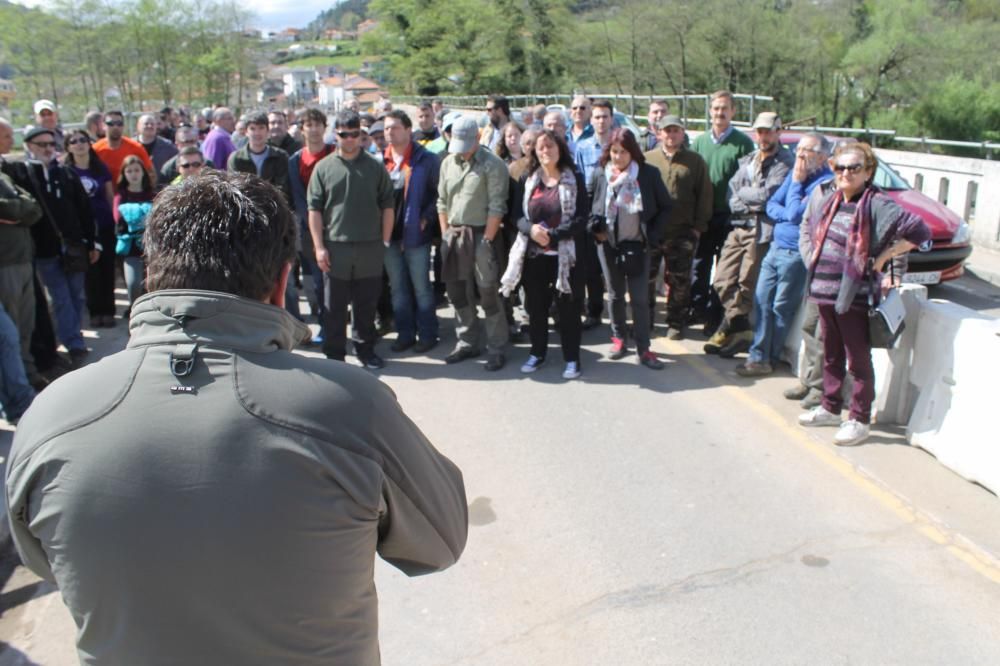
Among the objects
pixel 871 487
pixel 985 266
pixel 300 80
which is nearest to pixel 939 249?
pixel 985 266

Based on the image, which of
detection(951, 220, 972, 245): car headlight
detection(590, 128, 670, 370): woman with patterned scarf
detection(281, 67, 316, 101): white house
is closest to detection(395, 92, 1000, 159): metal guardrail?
detection(951, 220, 972, 245): car headlight

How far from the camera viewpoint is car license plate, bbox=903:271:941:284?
30.6 feet

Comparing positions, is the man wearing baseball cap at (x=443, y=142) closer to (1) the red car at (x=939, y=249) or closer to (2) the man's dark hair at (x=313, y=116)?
(2) the man's dark hair at (x=313, y=116)

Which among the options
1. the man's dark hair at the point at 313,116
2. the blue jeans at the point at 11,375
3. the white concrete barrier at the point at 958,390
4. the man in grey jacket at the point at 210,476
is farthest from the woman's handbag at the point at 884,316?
the blue jeans at the point at 11,375

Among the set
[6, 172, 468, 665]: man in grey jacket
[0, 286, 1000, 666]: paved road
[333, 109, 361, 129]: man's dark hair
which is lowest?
[0, 286, 1000, 666]: paved road

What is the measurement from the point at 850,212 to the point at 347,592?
4570 millimetres

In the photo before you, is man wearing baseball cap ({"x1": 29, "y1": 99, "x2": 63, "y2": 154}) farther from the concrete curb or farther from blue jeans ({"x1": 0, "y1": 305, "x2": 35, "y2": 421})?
the concrete curb

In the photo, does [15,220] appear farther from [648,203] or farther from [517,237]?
[648,203]

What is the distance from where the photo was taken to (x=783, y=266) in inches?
254

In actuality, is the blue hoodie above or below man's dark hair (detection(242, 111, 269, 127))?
below

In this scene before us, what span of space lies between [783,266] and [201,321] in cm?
565

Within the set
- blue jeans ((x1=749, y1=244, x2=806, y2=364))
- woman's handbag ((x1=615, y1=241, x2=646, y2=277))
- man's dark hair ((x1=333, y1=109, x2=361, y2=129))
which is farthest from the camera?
woman's handbag ((x1=615, y1=241, x2=646, y2=277))

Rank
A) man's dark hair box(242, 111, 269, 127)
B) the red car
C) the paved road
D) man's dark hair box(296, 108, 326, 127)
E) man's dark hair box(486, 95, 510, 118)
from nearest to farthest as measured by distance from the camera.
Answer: the paved road < man's dark hair box(296, 108, 326, 127) < man's dark hair box(242, 111, 269, 127) < the red car < man's dark hair box(486, 95, 510, 118)

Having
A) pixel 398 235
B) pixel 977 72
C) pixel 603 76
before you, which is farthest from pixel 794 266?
pixel 603 76
